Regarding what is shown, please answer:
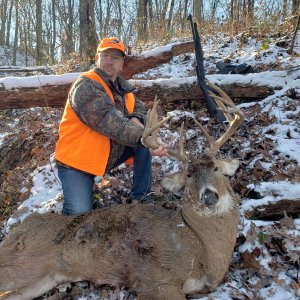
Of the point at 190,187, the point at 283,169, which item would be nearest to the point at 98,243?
the point at 190,187

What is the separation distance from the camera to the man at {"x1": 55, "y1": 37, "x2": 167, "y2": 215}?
4223mm

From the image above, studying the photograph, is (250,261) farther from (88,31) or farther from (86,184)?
Answer: (88,31)

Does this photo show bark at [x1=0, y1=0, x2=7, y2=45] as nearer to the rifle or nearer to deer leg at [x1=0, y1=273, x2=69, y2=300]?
the rifle

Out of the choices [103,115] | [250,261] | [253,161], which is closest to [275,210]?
[250,261]

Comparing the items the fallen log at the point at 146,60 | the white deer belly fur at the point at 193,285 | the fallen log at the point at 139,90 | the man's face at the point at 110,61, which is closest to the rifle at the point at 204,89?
the fallen log at the point at 139,90

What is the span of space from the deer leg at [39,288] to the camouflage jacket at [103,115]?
1466mm

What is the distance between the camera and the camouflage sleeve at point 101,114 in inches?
162

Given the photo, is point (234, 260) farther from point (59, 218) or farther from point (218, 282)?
point (59, 218)

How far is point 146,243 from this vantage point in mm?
3463

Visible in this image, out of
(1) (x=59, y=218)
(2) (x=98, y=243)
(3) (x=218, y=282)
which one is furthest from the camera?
(1) (x=59, y=218)

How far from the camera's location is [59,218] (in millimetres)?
3941

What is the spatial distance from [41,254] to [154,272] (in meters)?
1.14

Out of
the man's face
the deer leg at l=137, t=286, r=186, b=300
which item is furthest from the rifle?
the deer leg at l=137, t=286, r=186, b=300

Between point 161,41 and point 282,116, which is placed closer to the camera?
point 282,116
